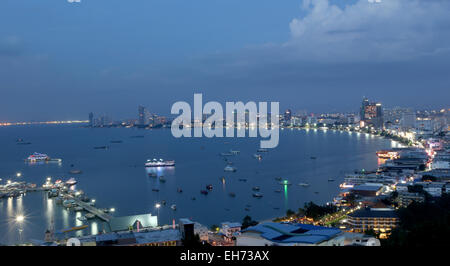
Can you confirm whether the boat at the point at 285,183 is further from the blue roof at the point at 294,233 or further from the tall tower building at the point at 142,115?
the tall tower building at the point at 142,115

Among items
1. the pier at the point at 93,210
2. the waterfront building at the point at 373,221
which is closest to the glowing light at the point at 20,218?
the pier at the point at 93,210

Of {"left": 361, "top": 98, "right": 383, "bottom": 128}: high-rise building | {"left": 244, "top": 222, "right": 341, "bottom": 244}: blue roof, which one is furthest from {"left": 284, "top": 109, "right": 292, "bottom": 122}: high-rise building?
{"left": 244, "top": 222, "right": 341, "bottom": 244}: blue roof

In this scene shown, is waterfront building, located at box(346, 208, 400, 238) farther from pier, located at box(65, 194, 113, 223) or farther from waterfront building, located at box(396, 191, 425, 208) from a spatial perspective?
pier, located at box(65, 194, 113, 223)

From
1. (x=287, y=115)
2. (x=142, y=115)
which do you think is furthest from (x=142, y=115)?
(x=287, y=115)

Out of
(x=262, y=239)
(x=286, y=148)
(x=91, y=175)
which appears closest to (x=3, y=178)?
(x=91, y=175)

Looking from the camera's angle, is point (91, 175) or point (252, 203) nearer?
point (252, 203)

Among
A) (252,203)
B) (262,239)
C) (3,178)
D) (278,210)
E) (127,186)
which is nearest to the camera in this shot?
(262,239)
